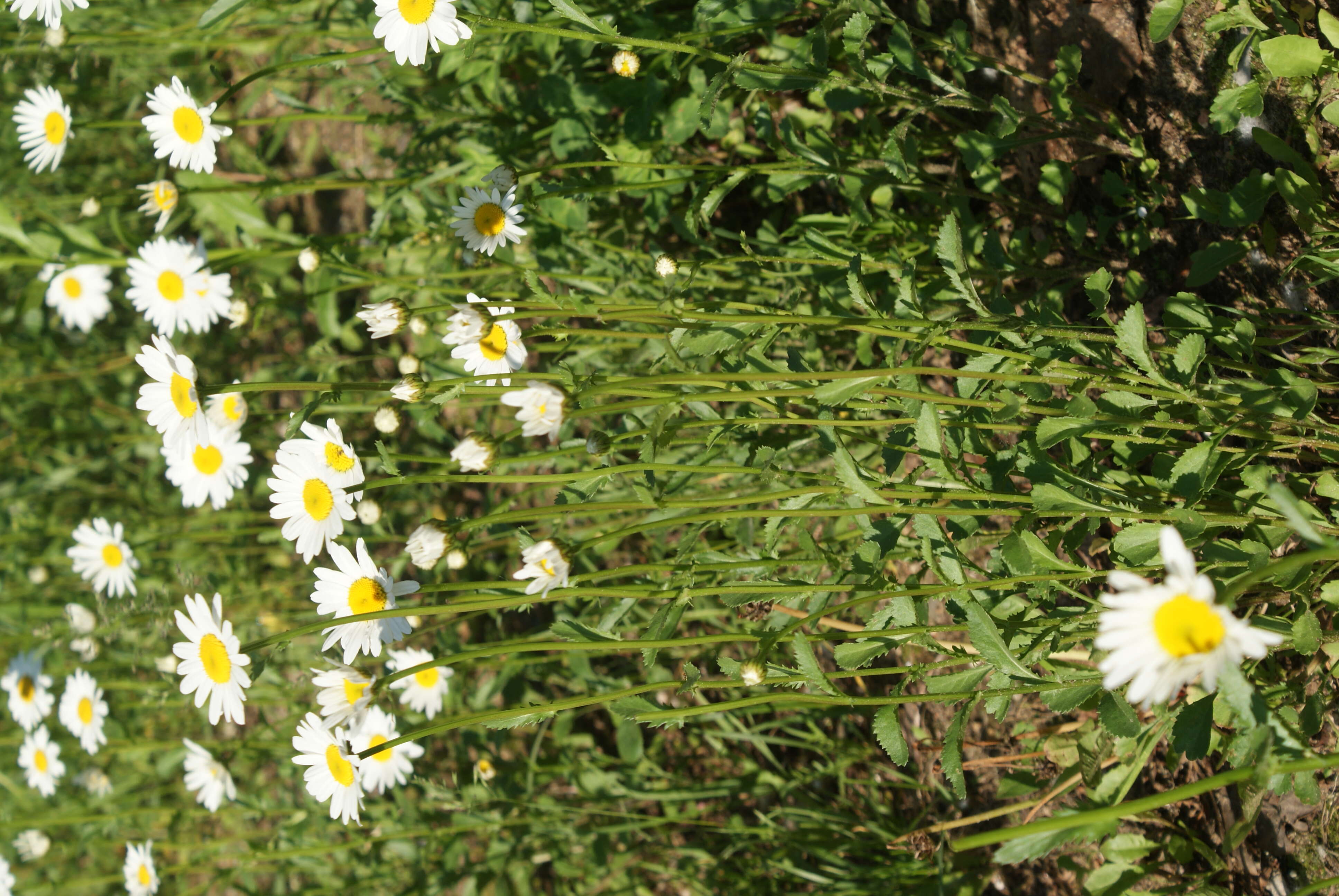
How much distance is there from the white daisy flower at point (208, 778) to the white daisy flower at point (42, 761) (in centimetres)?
71

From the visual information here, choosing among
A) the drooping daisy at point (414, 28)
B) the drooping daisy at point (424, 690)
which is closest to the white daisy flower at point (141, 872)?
the drooping daisy at point (424, 690)

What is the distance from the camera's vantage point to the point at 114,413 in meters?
3.91

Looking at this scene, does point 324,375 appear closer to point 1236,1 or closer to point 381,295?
point 381,295

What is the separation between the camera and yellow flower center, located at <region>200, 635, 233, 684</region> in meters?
1.89

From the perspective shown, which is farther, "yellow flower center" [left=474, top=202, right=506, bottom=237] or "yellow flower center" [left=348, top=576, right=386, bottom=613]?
"yellow flower center" [left=474, top=202, right=506, bottom=237]

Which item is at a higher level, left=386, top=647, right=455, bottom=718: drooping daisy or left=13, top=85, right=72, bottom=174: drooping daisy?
left=13, top=85, right=72, bottom=174: drooping daisy

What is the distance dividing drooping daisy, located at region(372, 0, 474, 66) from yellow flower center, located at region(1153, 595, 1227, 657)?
158cm

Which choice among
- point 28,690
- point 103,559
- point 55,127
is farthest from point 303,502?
point 28,690

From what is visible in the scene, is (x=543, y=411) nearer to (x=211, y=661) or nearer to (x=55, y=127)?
(x=211, y=661)

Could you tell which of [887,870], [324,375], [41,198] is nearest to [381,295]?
[324,375]

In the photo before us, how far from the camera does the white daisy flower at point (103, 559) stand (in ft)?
9.95

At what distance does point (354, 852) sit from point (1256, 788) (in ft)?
8.91

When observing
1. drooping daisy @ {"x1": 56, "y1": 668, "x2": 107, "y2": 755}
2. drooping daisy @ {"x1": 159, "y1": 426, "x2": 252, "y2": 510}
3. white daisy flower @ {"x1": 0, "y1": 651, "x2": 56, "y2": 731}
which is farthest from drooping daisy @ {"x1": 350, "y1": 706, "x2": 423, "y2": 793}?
white daisy flower @ {"x1": 0, "y1": 651, "x2": 56, "y2": 731}

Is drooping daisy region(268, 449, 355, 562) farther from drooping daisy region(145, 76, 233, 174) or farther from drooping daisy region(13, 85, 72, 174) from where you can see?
drooping daisy region(13, 85, 72, 174)
